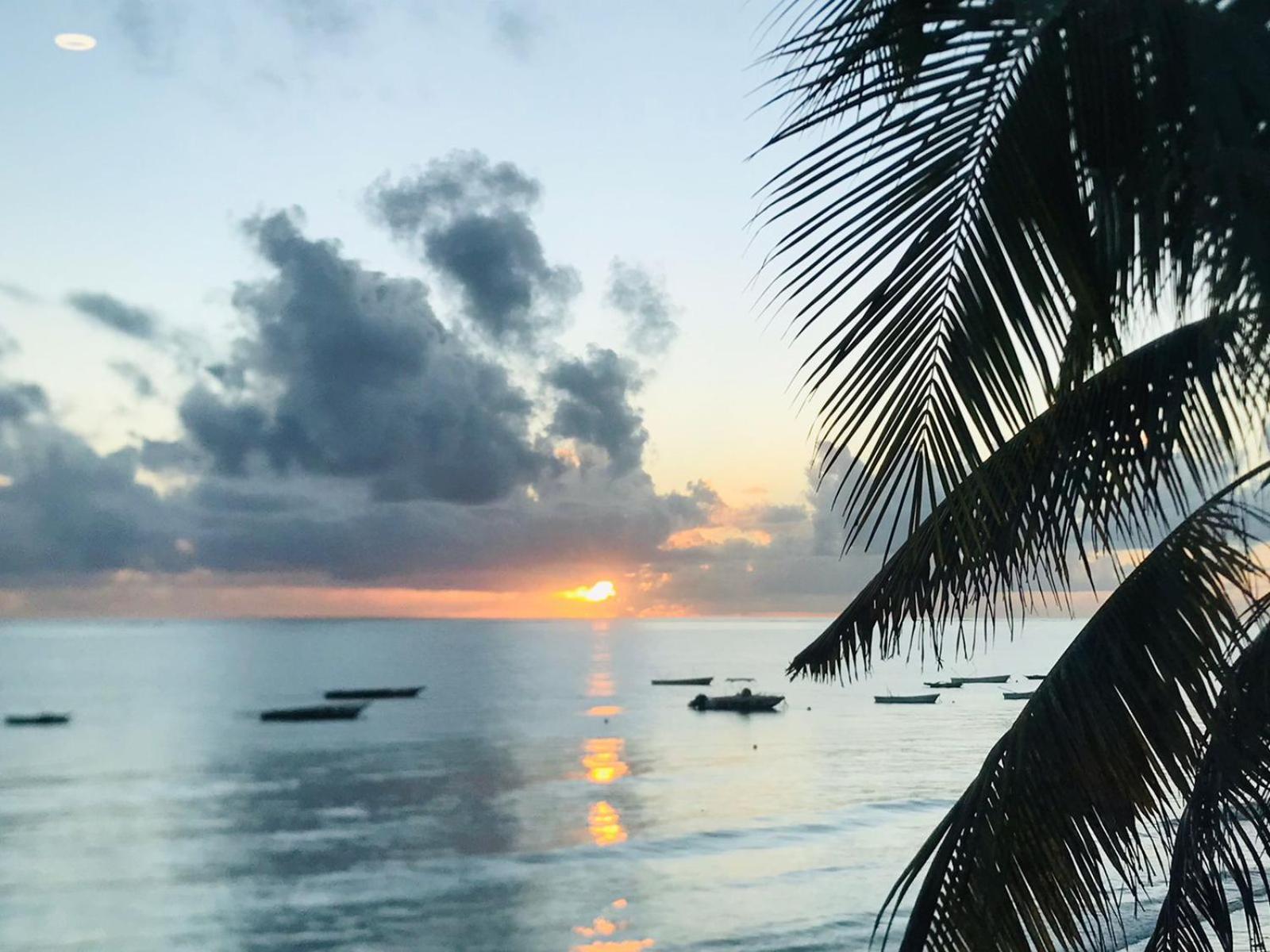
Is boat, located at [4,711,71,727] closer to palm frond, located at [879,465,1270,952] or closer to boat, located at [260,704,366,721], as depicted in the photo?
boat, located at [260,704,366,721]

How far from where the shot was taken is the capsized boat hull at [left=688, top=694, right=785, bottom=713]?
7538cm

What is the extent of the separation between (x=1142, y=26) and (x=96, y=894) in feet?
109

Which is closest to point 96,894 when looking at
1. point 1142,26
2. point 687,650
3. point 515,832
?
point 515,832

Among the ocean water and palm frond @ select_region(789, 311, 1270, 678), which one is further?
the ocean water

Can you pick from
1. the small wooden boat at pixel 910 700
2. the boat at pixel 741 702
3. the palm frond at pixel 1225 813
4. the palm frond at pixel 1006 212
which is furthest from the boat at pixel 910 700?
the palm frond at pixel 1006 212

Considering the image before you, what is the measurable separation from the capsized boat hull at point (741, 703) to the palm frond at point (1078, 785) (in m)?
72.9

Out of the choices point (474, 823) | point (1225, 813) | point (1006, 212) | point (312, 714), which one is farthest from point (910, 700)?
point (1006, 212)

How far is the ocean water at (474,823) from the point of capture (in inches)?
1008

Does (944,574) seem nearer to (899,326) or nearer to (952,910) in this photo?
(952,910)

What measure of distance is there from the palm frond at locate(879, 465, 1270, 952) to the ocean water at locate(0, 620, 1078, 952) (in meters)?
20.8

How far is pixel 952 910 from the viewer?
11.3ft

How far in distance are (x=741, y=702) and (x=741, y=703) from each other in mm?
51

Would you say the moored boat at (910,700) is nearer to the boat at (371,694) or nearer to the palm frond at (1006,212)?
the boat at (371,694)

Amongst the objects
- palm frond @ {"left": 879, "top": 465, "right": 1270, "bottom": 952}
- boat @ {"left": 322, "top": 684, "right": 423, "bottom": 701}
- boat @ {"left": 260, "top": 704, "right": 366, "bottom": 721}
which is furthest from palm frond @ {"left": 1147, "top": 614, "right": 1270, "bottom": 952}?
boat @ {"left": 322, "top": 684, "right": 423, "bottom": 701}
